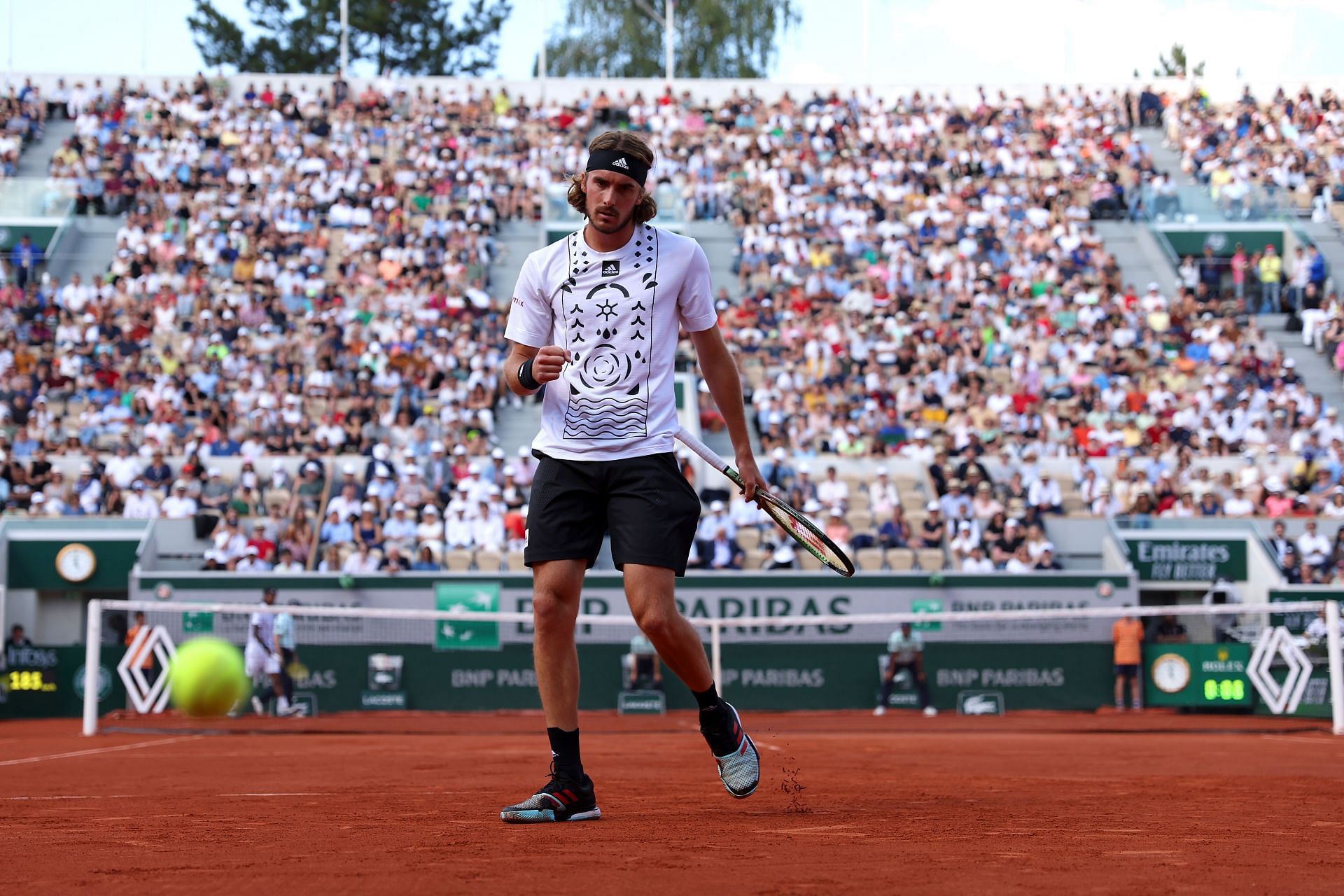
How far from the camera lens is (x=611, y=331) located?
5.34m

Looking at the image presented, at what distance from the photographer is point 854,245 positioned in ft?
89.2

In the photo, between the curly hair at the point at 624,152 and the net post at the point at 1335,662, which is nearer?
the curly hair at the point at 624,152

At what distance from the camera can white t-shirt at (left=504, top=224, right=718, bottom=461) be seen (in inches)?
209

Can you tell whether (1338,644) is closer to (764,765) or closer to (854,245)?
(764,765)

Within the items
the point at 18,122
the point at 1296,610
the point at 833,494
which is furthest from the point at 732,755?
the point at 18,122

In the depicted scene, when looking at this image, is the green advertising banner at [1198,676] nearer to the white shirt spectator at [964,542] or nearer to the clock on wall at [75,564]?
the white shirt spectator at [964,542]

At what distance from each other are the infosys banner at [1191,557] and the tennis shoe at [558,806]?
15.6 metres

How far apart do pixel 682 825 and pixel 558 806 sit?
0.43 metres

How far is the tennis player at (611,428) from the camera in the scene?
5.25m

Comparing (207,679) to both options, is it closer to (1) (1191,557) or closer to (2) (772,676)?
(2) (772,676)

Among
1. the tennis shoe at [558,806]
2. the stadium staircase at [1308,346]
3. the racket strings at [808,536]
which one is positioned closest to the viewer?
the tennis shoe at [558,806]

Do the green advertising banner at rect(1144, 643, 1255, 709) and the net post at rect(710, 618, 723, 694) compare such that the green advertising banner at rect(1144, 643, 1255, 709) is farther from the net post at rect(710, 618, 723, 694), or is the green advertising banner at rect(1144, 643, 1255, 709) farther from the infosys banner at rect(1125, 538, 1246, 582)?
the net post at rect(710, 618, 723, 694)

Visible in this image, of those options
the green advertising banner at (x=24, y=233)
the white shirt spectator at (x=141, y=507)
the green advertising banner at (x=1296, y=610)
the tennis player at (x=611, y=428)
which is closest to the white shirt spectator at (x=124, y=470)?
the white shirt spectator at (x=141, y=507)

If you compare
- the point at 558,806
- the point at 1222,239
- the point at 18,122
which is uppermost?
the point at 18,122
